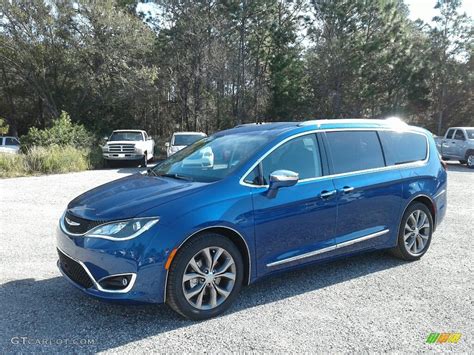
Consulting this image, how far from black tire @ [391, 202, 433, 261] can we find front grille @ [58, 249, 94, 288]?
360 cm

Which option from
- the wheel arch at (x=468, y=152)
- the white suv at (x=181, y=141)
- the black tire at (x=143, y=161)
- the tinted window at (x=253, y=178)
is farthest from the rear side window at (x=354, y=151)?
the wheel arch at (x=468, y=152)

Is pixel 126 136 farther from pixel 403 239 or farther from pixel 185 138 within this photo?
pixel 403 239

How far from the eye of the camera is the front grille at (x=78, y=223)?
3.39 m

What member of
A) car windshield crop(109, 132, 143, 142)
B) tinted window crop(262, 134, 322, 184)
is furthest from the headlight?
car windshield crop(109, 132, 143, 142)

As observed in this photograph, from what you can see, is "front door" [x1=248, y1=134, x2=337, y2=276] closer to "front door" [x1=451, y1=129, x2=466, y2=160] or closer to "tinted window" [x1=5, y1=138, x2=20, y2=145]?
"front door" [x1=451, y1=129, x2=466, y2=160]

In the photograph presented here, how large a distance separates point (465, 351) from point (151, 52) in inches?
1085

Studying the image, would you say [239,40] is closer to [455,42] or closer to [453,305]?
[455,42]

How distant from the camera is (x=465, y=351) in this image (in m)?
3.09

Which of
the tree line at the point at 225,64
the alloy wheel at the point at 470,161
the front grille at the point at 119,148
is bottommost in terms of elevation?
the alloy wheel at the point at 470,161

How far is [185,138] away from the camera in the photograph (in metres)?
17.6

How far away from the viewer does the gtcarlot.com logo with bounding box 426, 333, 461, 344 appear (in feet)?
10.6

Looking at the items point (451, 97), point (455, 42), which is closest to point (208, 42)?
point (455, 42)

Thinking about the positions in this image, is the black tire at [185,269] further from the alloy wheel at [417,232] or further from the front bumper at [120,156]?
the front bumper at [120,156]

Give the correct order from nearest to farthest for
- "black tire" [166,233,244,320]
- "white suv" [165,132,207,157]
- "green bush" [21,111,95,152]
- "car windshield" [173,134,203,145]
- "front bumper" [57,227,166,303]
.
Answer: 1. "front bumper" [57,227,166,303]
2. "black tire" [166,233,244,320]
3. "white suv" [165,132,207,157]
4. "car windshield" [173,134,203,145]
5. "green bush" [21,111,95,152]
